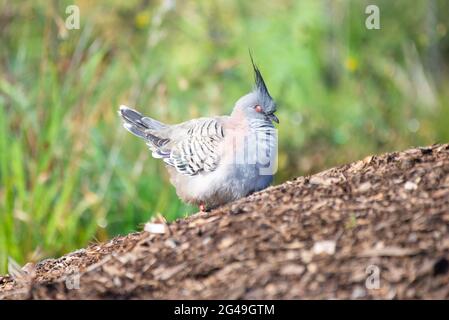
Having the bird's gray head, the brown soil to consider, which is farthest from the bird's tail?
the brown soil

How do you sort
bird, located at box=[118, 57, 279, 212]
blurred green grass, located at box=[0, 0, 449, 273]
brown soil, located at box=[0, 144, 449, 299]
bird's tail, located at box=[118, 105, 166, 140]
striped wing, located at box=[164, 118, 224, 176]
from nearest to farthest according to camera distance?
1. brown soil, located at box=[0, 144, 449, 299]
2. bird, located at box=[118, 57, 279, 212]
3. striped wing, located at box=[164, 118, 224, 176]
4. bird's tail, located at box=[118, 105, 166, 140]
5. blurred green grass, located at box=[0, 0, 449, 273]

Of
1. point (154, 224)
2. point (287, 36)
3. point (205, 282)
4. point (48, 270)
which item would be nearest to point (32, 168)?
point (48, 270)

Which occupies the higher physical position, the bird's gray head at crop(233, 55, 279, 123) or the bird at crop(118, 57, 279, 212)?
the bird's gray head at crop(233, 55, 279, 123)

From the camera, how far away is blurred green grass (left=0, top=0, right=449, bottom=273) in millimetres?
6535

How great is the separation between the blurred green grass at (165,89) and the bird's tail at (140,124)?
22.5 inches

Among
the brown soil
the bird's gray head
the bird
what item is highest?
the bird's gray head

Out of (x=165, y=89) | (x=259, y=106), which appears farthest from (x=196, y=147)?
(x=165, y=89)

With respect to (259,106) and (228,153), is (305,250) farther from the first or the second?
(259,106)

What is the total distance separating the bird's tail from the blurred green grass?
0.57m

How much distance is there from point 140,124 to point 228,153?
1.30 m

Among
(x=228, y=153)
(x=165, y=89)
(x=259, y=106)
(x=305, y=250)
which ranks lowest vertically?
(x=305, y=250)

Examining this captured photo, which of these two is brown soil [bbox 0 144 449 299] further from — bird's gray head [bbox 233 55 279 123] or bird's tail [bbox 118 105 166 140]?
bird's tail [bbox 118 105 166 140]

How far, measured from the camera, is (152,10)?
10.0 metres

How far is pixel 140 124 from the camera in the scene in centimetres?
616
